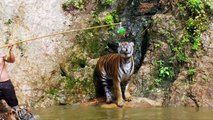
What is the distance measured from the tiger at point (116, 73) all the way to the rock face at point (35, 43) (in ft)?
3.72

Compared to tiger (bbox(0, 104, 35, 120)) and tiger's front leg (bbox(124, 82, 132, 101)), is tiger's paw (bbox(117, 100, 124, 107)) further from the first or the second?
tiger (bbox(0, 104, 35, 120))


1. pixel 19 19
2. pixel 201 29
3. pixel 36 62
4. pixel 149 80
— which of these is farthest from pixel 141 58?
pixel 19 19

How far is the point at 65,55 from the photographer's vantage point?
1115cm

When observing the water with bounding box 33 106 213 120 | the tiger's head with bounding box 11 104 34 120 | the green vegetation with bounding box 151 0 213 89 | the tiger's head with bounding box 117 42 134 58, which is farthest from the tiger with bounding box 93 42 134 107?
the tiger's head with bounding box 11 104 34 120

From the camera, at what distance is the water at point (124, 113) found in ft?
25.9

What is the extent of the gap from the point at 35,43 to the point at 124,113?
12.2 feet

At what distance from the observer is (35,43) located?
11.2m

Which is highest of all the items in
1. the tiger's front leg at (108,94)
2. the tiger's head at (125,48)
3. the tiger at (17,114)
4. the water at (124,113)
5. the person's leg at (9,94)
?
the tiger's head at (125,48)

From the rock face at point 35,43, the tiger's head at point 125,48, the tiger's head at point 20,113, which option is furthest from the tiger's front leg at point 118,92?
the tiger's head at point 20,113

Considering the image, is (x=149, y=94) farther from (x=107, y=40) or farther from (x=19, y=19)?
(x=19, y=19)

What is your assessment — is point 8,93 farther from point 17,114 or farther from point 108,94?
point 108,94

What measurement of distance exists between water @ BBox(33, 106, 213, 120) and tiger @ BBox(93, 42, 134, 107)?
581 millimetres

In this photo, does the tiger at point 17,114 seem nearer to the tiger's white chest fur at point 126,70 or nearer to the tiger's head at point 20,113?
the tiger's head at point 20,113

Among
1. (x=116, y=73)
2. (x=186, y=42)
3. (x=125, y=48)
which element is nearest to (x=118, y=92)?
(x=116, y=73)
